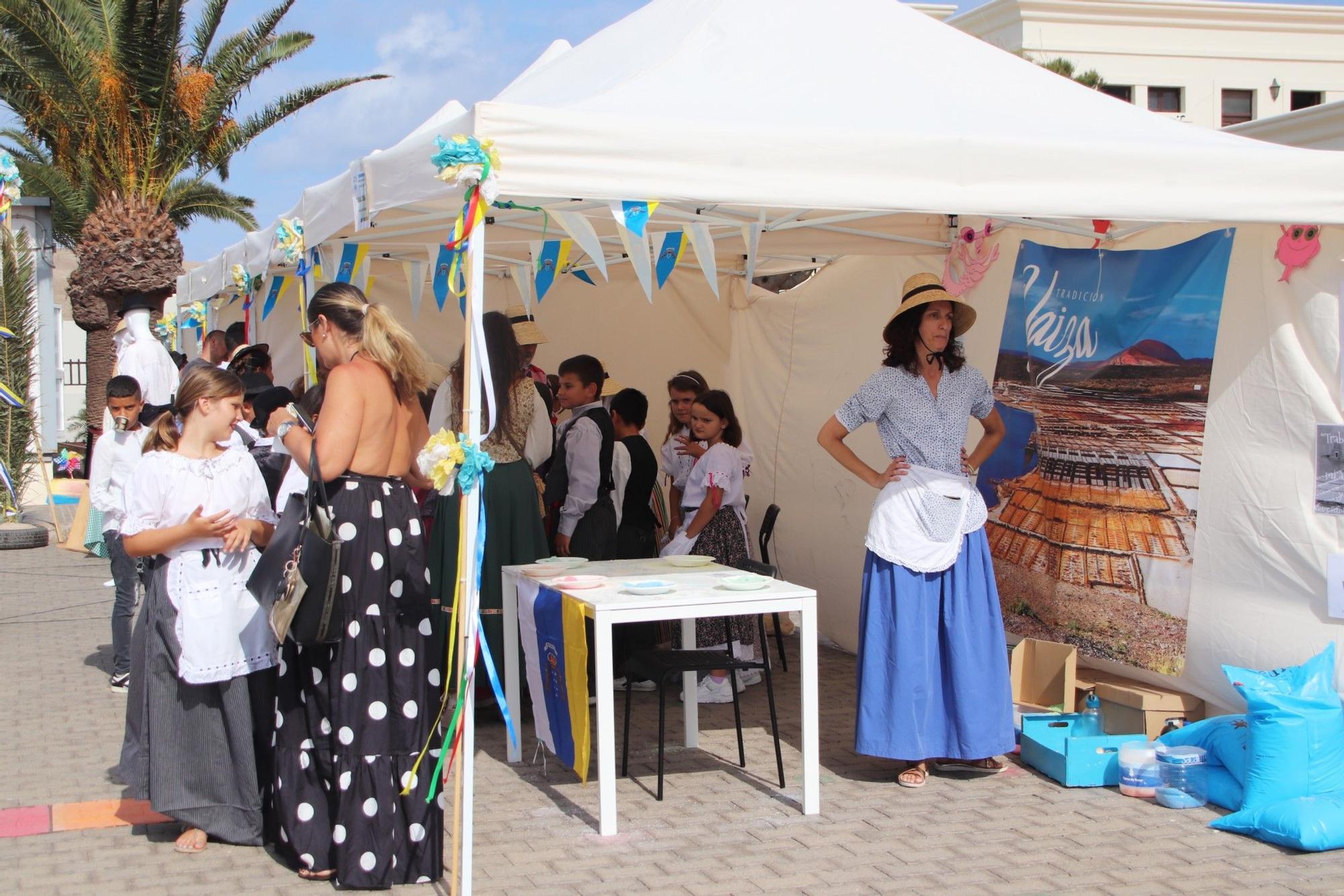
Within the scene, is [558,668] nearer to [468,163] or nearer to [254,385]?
[468,163]

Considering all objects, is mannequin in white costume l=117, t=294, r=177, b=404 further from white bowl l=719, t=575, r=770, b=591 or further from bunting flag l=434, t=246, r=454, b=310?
white bowl l=719, t=575, r=770, b=591

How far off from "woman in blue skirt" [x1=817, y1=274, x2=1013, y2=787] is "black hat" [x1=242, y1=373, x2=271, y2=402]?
278 centimetres

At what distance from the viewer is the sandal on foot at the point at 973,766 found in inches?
191

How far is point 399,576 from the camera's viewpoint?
3.78 m

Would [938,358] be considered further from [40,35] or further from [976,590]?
[40,35]

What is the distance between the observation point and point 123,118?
15453 mm

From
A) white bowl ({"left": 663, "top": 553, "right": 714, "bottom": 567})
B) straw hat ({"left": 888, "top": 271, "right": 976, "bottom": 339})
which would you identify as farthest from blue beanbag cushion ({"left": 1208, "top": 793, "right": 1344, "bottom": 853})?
white bowl ({"left": 663, "top": 553, "right": 714, "bottom": 567})

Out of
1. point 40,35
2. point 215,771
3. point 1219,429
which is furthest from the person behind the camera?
point 40,35

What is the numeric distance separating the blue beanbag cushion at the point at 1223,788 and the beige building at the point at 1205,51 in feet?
110

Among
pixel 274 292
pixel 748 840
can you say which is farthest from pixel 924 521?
pixel 274 292

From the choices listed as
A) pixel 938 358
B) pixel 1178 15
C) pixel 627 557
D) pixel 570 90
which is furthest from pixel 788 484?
pixel 1178 15

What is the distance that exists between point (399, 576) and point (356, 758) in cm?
54

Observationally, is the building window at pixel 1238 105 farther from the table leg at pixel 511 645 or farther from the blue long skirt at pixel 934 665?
the table leg at pixel 511 645

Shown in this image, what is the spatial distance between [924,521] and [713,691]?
191cm
